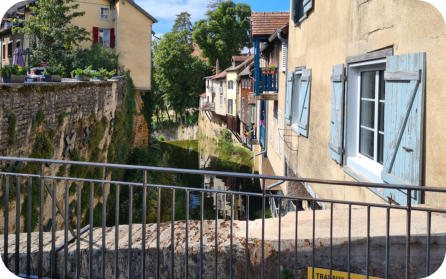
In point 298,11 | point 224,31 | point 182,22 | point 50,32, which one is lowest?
point 298,11

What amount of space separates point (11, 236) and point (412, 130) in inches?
167

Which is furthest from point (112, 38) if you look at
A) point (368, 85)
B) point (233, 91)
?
point (368, 85)

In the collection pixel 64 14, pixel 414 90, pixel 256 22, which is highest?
pixel 64 14

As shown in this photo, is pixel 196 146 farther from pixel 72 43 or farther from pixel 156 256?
pixel 156 256

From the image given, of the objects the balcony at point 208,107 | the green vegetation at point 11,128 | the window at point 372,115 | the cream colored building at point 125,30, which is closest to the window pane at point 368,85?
the window at point 372,115

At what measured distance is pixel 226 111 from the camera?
3969 centimetres

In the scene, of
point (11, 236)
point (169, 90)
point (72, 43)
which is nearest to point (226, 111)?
point (169, 90)

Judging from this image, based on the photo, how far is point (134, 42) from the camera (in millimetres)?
24078

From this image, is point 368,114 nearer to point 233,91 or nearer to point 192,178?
point 192,178

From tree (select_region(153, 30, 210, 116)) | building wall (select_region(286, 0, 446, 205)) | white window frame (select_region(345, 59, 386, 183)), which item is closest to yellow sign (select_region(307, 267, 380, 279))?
building wall (select_region(286, 0, 446, 205))

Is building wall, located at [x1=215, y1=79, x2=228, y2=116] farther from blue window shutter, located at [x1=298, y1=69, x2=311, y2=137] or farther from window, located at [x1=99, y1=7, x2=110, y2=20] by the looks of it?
blue window shutter, located at [x1=298, y1=69, x2=311, y2=137]

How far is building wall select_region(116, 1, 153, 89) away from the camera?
934 inches

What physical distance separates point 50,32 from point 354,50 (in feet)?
55.4

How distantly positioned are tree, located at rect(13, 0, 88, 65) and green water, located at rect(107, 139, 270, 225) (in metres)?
6.24
